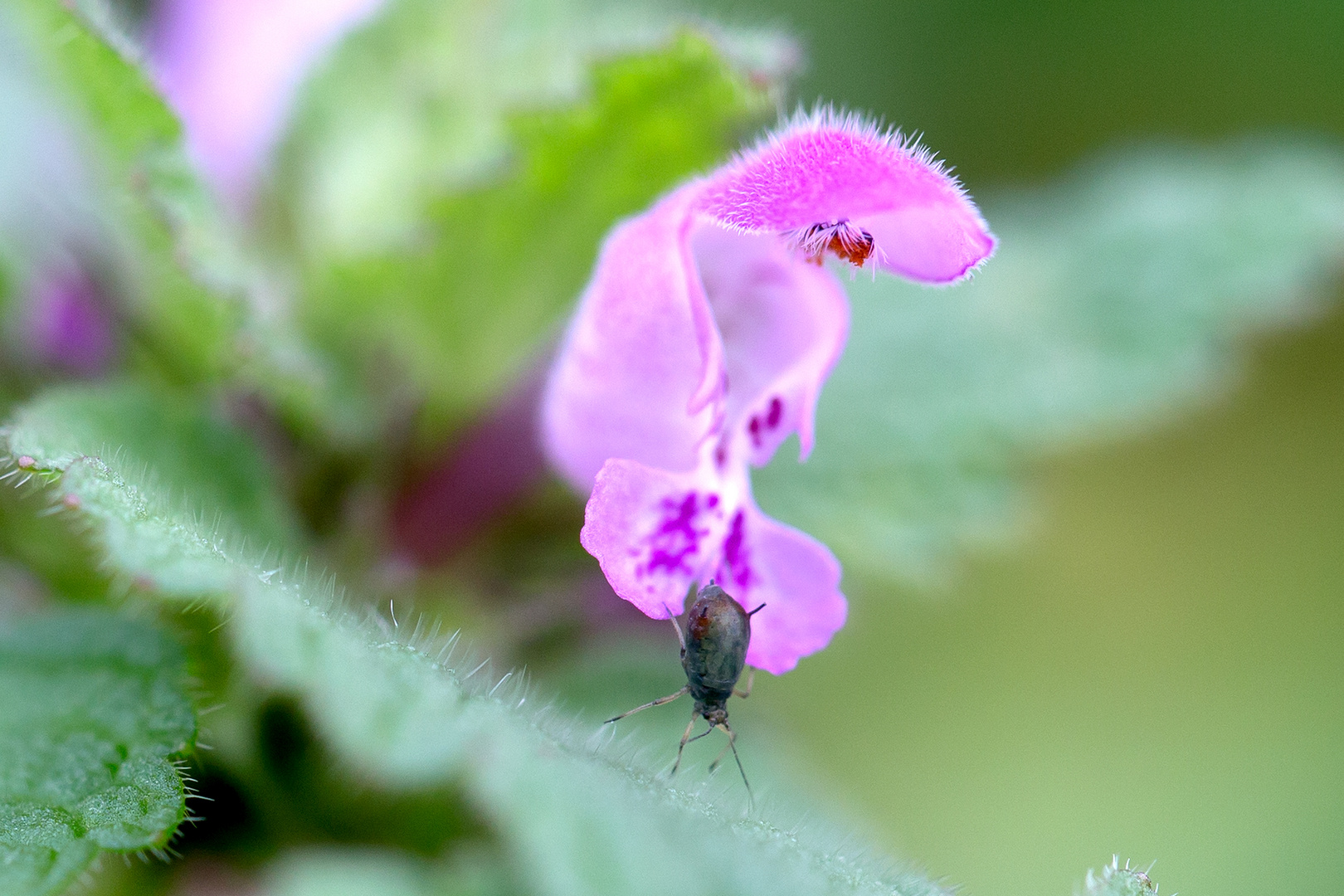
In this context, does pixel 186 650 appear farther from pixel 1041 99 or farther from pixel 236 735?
pixel 1041 99

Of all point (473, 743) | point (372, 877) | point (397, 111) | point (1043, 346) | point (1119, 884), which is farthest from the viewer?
point (1043, 346)

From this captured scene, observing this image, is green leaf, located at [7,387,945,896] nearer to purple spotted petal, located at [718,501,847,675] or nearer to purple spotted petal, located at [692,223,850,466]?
purple spotted petal, located at [718,501,847,675]

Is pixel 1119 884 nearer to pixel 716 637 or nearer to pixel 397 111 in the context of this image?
pixel 716 637

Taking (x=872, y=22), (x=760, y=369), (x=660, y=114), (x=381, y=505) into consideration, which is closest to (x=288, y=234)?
(x=381, y=505)

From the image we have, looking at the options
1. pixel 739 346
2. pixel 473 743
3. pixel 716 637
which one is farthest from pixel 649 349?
pixel 473 743

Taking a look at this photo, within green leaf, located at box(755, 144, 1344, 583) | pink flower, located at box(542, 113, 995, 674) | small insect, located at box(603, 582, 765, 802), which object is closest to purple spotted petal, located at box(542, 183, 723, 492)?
pink flower, located at box(542, 113, 995, 674)

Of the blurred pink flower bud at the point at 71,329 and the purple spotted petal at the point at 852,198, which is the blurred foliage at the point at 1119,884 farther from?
the blurred pink flower bud at the point at 71,329

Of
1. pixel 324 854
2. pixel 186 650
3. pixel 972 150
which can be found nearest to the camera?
pixel 186 650
